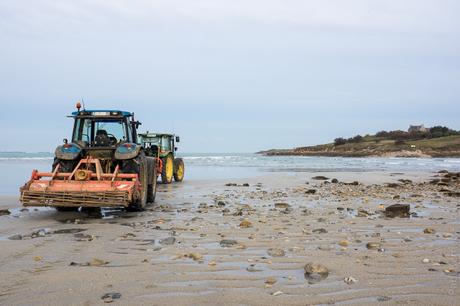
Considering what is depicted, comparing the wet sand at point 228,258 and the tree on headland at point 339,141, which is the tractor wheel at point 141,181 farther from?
the tree on headland at point 339,141

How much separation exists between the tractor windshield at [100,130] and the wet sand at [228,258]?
7.49 ft

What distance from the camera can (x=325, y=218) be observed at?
878cm

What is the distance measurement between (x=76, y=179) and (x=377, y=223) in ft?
19.2

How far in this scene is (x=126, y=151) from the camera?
393 inches

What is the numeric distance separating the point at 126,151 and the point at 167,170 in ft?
34.3

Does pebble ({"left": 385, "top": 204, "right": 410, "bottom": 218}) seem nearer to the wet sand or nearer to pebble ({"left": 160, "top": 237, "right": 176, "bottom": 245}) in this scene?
the wet sand

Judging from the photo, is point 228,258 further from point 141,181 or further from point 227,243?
point 141,181

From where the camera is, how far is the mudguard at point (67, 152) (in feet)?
32.5

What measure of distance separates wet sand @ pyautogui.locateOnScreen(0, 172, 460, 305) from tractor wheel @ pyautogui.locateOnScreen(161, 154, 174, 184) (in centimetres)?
999

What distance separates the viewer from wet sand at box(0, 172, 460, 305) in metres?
4.07

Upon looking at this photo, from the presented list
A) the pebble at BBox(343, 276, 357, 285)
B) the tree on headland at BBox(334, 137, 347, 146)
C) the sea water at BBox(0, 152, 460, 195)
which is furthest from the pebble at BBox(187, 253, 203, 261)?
the tree on headland at BBox(334, 137, 347, 146)

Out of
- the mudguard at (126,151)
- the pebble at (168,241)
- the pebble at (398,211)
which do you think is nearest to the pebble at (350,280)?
the pebble at (168,241)

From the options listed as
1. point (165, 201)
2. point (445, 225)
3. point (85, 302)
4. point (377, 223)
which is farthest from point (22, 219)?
point (445, 225)

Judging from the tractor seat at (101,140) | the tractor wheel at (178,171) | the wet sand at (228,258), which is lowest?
the wet sand at (228,258)
